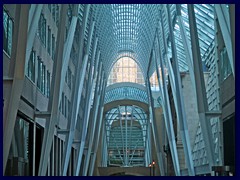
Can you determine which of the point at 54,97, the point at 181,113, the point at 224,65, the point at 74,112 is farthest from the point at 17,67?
the point at 181,113

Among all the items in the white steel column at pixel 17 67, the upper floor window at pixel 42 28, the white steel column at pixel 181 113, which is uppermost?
the upper floor window at pixel 42 28

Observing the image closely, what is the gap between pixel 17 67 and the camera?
51.2ft

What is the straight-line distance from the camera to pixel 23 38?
52.5 ft

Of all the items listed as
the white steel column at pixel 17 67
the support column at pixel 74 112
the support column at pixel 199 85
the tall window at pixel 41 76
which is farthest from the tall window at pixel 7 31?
the support column at pixel 74 112

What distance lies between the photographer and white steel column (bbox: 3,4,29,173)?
51.0ft

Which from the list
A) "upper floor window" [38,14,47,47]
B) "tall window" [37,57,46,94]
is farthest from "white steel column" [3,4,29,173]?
"tall window" [37,57,46,94]

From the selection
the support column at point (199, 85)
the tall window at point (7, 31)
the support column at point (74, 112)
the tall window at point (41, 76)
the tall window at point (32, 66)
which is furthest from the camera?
the support column at point (74, 112)

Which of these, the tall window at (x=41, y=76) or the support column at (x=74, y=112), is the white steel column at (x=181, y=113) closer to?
A: the support column at (x=74, y=112)

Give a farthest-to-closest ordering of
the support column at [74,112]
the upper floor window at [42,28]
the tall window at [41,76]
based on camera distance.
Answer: the support column at [74,112] < the tall window at [41,76] < the upper floor window at [42,28]

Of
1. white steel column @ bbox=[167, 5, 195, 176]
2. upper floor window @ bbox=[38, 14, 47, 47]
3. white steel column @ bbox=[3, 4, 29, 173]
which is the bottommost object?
white steel column @ bbox=[3, 4, 29, 173]

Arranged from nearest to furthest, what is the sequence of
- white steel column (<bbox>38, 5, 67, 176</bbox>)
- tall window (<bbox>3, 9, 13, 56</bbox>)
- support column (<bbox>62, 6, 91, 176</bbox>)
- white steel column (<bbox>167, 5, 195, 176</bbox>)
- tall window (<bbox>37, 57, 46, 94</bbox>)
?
tall window (<bbox>3, 9, 13, 56</bbox>)
white steel column (<bbox>38, 5, 67, 176</bbox>)
white steel column (<bbox>167, 5, 195, 176</bbox>)
tall window (<bbox>37, 57, 46, 94</bbox>)
support column (<bbox>62, 6, 91, 176</bbox>)

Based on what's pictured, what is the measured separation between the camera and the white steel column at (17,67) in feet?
51.0

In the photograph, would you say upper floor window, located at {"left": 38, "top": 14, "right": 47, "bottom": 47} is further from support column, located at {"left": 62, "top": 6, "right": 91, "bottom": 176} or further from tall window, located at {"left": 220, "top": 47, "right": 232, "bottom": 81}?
tall window, located at {"left": 220, "top": 47, "right": 232, "bottom": 81}
